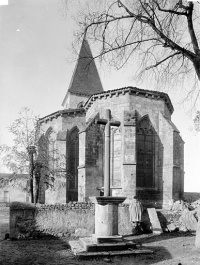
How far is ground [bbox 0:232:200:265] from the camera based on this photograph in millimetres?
7266

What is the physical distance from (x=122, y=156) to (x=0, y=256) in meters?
11.2

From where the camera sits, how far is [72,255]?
8.02m

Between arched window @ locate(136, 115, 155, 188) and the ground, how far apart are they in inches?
325

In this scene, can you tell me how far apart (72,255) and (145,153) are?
12.3m

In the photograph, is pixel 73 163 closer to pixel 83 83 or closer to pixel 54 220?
pixel 54 220

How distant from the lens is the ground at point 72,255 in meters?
7.27

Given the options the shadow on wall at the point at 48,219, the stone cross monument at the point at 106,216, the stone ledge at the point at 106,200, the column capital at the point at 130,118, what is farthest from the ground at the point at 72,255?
the column capital at the point at 130,118

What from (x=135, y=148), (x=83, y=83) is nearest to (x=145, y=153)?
(x=135, y=148)

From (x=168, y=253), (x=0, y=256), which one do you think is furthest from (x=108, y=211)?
(x=0, y=256)

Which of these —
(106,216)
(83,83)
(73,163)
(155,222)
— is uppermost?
(83,83)

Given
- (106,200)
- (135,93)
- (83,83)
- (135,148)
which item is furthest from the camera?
(83,83)

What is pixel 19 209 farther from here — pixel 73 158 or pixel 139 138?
pixel 73 158

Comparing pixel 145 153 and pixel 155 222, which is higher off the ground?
pixel 145 153

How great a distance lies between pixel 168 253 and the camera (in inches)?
326
